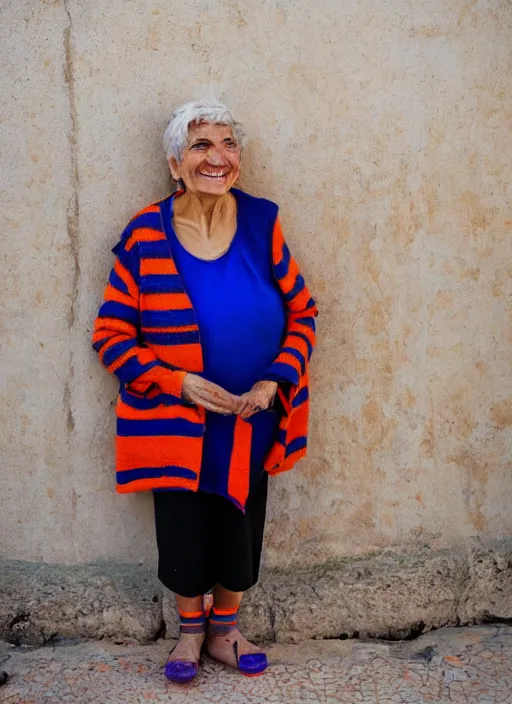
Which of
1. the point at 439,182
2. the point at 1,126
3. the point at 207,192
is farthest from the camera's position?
the point at 439,182

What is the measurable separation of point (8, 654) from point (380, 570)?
1.23 meters

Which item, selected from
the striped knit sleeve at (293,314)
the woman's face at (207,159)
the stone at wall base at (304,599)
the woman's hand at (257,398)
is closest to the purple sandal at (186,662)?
the stone at wall base at (304,599)

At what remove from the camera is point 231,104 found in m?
2.62

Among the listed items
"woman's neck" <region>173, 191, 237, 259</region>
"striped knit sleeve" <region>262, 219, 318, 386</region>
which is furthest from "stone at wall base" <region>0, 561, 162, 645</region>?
"woman's neck" <region>173, 191, 237, 259</region>

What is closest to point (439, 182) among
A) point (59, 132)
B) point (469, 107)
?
point (469, 107)

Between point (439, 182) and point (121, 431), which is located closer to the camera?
point (121, 431)

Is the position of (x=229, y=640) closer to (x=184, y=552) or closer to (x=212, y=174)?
(x=184, y=552)

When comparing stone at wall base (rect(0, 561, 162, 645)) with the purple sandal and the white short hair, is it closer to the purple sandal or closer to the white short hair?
the purple sandal

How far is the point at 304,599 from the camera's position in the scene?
2.80 m

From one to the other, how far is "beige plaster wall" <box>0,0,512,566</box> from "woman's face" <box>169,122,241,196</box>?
25 cm

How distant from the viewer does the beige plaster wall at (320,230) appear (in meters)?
2.58

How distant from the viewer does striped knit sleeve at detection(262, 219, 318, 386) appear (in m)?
2.46

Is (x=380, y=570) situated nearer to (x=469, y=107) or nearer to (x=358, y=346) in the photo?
(x=358, y=346)

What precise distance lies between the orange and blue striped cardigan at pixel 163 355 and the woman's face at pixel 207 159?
0.15 metres
